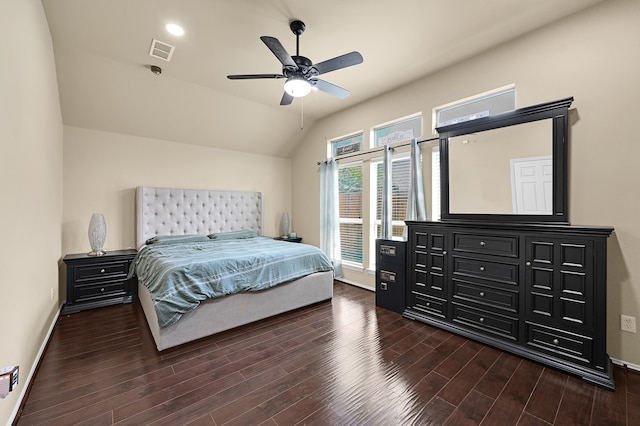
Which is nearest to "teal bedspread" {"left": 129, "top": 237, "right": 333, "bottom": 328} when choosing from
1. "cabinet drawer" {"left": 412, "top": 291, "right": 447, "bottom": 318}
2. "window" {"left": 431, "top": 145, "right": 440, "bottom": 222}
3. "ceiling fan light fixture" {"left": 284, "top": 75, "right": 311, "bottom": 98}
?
"cabinet drawer" {"left": 412, "top": 291, "right": 447, "bottom": 318}

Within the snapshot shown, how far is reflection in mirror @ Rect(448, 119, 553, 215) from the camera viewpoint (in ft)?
8.27

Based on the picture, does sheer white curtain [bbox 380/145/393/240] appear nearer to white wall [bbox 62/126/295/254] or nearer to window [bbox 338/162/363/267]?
window [bbox 338/162/363/267]

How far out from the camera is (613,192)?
225 centimetres

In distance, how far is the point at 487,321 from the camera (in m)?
2.57

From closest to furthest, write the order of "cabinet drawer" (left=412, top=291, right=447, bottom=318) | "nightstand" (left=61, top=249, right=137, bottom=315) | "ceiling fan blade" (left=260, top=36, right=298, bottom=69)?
"ceiling fan blade" (left=260, top=36, right=298, bottom=69)
"cabinet drawer" (left=412, top=291, right=447, bottom=318)
"nightstand" (left=61, top=249, right=137, bottom=315)

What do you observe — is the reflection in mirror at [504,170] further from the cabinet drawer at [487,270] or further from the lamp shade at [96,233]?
the lamp shade at [96,233]

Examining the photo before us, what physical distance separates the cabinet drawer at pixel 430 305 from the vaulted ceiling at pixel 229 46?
2.76 meters

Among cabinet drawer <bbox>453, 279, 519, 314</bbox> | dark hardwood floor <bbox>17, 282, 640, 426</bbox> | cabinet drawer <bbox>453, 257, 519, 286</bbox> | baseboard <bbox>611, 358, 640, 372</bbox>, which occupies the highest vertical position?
cabinet drawer <bbox>453, 257, 519, 286</bbox>

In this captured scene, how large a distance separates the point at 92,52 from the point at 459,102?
4249 millimetres

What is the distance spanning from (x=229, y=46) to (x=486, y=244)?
3.34 meters

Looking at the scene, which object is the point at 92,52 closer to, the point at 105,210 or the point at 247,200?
the point at 105,210

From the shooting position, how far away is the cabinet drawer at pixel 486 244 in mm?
2449

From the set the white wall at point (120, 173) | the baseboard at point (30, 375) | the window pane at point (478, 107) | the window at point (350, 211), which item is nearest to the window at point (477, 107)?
the window pane at point (478, 107)

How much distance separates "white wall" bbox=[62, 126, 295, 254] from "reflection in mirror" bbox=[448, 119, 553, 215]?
12.7 ft
